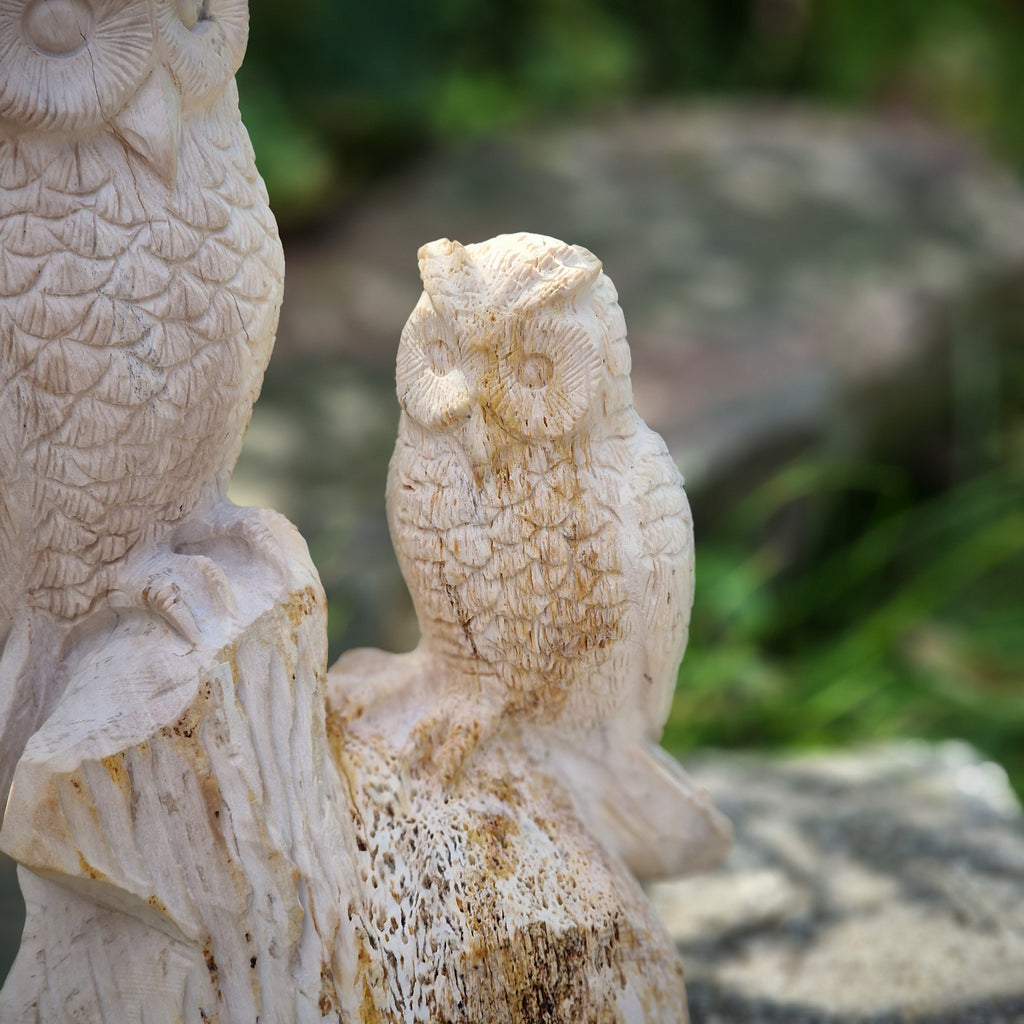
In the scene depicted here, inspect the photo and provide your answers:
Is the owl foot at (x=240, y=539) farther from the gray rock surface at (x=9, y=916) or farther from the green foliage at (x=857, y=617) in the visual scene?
the green foliage at (x=857, y=617)

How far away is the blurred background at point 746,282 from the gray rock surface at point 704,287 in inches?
0.6

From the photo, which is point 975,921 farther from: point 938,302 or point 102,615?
point 938,302

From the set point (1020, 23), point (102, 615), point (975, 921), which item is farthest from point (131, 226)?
point (1020, 23)

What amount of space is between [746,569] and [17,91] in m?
2.54

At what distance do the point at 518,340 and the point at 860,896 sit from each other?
1.41 metres

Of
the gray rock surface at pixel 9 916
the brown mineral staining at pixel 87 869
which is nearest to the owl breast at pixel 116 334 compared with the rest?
the brown mineral staining at pixel 87 869

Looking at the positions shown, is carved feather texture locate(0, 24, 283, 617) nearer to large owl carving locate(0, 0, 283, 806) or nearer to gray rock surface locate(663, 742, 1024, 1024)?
large owl carving locate(0, 0, 283, 806)

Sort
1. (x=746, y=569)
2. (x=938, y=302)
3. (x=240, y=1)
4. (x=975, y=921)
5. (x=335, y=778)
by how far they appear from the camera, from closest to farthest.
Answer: (x=240, y=1), (x=335, y=778), (x=975, y=921), (x=746, y=569), (x=938, y=302)

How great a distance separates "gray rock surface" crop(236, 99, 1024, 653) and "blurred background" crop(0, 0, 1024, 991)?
14 mm

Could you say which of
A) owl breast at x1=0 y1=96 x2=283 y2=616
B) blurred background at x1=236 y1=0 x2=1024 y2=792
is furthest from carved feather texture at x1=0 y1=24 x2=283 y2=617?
blurred background at x1=236 y1=0 x2=1024 y2=792

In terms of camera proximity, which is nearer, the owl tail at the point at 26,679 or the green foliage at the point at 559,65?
the owl tail at the point at 26,679

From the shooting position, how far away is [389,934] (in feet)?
4.44

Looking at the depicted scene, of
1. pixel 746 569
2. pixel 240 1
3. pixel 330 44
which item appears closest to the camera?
pixel 240 1

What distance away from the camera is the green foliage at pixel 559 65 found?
472 cm
